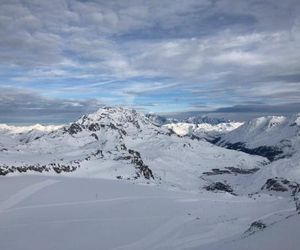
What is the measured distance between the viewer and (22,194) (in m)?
71.1

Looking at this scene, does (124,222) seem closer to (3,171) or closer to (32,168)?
(3,171)

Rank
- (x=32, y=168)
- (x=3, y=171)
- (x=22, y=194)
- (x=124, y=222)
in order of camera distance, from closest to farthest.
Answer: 1. (x=124, y=222)
2. (x=22, y=194)
3. (x=3, y=171)
4. (x=32, y=168)

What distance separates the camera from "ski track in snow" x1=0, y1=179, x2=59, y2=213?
62.2 meters

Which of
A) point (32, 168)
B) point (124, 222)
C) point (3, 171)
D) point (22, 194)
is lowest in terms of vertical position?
point (124, 222)

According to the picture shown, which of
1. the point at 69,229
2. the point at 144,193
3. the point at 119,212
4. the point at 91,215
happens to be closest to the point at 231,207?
the point at 144,193

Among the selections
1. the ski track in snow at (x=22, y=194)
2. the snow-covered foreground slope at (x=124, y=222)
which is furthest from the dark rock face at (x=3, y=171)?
the snow-covered foreground slope at (x=124, y=222)

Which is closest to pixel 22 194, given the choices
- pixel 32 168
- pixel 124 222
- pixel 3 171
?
pixel 124 222

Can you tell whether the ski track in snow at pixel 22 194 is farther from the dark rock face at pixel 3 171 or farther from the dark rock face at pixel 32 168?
the dark rock face at pixel 32 168

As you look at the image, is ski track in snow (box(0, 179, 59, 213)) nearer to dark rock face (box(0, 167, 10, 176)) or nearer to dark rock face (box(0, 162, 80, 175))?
dark rock face (box(0, 167, 10, 176))

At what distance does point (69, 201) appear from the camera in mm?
68312

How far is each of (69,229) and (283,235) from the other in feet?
84.8

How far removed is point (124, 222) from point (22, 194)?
2335 centimetres

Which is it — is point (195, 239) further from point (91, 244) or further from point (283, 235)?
point (283, 235)

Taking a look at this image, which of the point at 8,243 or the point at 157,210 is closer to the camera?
the point at 8,243
